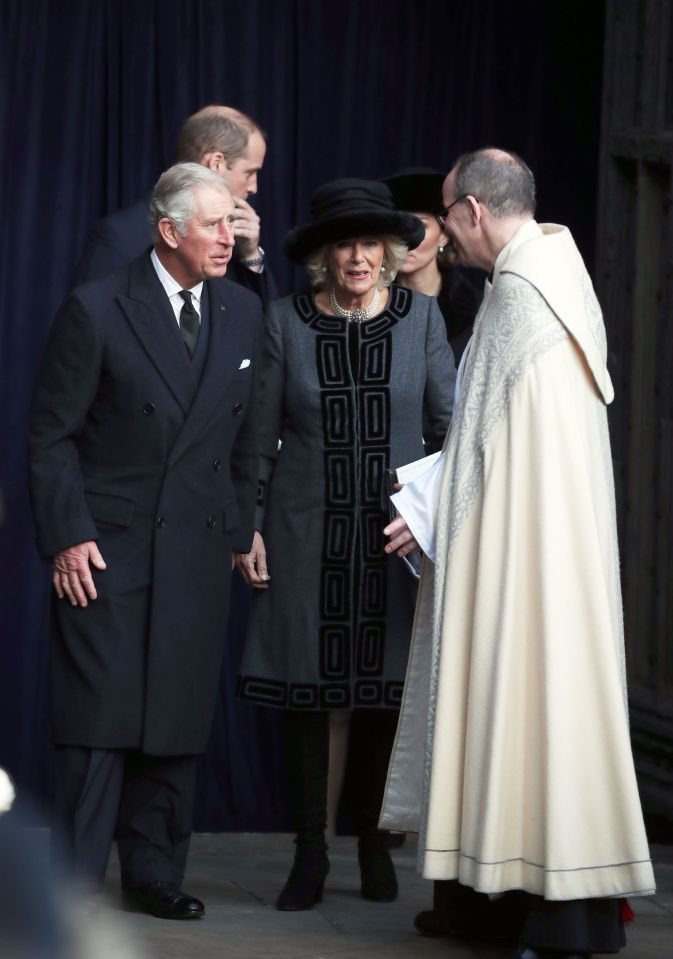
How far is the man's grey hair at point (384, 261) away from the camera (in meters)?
4.72

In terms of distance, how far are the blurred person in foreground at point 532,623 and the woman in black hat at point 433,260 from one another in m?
1.37

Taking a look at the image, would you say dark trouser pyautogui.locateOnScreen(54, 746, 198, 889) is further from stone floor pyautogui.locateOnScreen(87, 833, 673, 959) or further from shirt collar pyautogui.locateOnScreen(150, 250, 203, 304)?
shirt collar pyautogui.locateOnScreen(150, 250, 203, 304)

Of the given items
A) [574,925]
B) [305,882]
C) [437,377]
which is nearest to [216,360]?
[437,377]

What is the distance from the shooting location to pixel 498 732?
3.88 m

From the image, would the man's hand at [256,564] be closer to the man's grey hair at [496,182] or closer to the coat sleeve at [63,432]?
the coat sleeve at [63,432]

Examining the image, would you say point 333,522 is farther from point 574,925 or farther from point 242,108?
point 242,108

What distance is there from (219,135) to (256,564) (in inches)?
47.7

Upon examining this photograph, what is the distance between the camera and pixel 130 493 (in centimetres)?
438

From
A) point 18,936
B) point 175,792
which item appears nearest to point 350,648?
point 175,792

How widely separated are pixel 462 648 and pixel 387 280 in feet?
3.91

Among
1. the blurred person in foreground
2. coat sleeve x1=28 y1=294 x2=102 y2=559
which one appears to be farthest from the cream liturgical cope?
coat sleeve x1=28 y1=294 x2=102 y2=559

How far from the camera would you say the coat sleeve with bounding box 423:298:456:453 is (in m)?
4.82

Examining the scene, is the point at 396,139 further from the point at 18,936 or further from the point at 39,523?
the point at 18,936

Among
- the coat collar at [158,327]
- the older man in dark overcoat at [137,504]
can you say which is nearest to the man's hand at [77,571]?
the older man in dark overcoat at [137,504]
